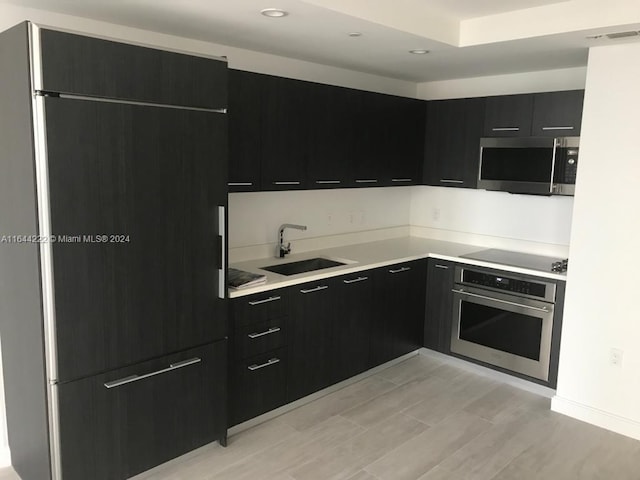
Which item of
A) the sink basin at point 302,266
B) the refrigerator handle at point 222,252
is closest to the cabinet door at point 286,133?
the sink basin at point 302,266

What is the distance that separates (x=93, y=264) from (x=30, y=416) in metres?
0.81

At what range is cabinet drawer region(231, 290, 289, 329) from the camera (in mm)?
2924

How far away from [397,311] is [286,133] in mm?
1608

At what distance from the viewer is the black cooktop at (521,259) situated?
3646mm

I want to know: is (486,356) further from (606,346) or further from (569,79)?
(569,79)

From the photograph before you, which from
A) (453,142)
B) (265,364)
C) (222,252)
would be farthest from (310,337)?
(453,142)

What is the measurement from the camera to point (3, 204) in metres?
2.40

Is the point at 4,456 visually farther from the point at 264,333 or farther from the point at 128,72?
the point at 128,72

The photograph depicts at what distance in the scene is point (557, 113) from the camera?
3598mm

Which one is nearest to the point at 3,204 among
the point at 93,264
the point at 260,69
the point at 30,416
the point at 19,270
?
the point at 19,270

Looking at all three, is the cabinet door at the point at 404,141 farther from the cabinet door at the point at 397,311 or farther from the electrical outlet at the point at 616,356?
the electrical outlet at the point at 616,356

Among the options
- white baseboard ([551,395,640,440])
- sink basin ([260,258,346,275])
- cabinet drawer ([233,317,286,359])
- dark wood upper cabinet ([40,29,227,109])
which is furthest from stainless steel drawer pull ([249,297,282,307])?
white baseboard ([551,395,640,440])

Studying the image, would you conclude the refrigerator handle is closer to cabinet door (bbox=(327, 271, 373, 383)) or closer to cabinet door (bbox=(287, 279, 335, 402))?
cabinet door (bbox=(287, 279, 335, 402))

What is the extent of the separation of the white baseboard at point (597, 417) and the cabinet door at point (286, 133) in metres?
2.24
